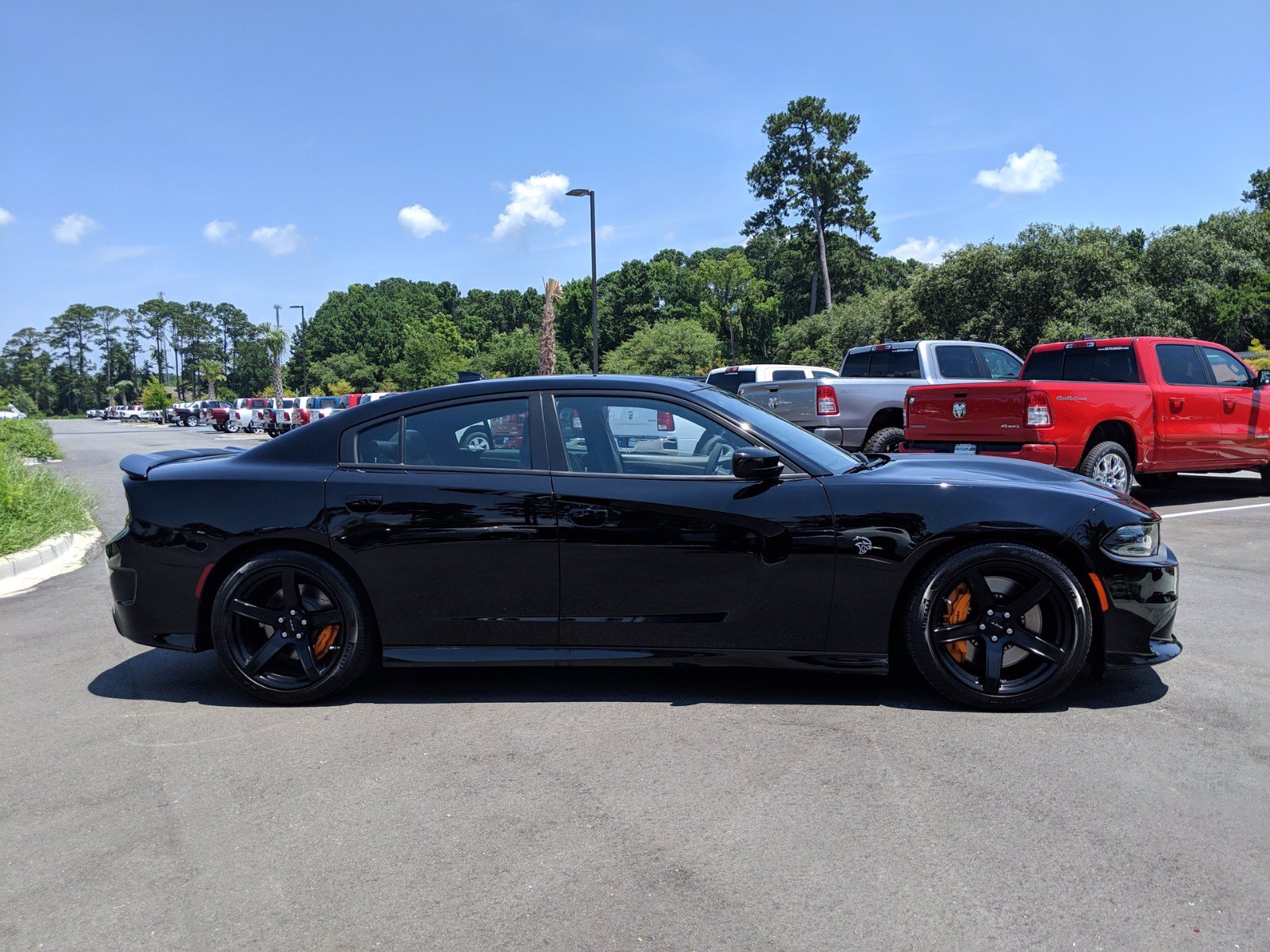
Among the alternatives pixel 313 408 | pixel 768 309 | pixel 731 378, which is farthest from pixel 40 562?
pixel 768 309

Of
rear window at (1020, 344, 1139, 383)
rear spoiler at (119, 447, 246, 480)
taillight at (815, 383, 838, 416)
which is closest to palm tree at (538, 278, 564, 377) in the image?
taillight at (815, 383, 838, 416)

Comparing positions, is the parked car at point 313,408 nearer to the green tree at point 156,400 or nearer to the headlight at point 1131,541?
the headlight at point 1131,541

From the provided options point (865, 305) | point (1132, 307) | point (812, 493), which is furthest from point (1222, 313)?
point (812, 493)

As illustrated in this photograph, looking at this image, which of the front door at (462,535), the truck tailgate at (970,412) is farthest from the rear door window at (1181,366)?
the front door at (462,535)

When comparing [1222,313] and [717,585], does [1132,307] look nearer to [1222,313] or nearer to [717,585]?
[1222,313]

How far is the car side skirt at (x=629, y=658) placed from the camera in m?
3.97

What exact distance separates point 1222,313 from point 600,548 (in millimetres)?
34031

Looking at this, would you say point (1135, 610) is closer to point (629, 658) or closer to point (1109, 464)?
point (629, 658)

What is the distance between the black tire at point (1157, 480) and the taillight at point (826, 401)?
4163 millimetres

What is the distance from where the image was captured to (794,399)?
12477mm

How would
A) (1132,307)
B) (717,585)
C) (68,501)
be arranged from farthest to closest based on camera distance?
1. (1132,307)
2. (68,501)
3. (717,585)

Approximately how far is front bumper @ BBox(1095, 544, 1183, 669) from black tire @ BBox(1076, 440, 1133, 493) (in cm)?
587

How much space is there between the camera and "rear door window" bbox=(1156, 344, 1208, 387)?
1035 centimetres

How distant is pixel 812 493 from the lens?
4000mm
